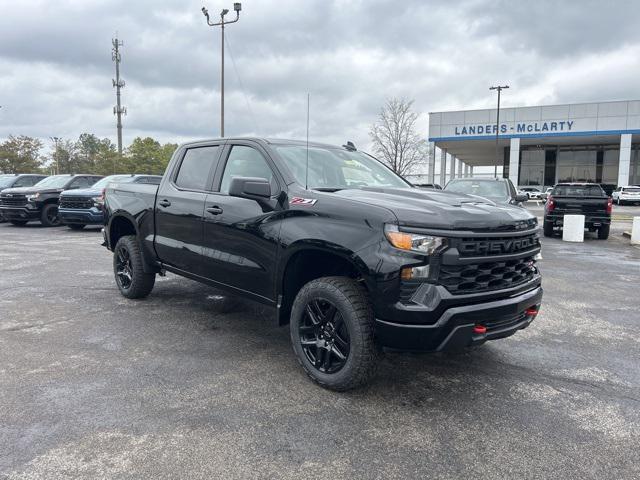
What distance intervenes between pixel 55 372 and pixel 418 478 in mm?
2875

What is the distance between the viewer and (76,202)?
14.2m

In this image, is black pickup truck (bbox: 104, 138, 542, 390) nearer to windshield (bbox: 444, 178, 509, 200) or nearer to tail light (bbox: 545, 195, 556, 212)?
windshield (bbox: 444, 178, 509, 200)

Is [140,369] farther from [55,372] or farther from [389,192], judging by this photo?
[389,192]

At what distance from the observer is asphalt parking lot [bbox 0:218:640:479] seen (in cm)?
265

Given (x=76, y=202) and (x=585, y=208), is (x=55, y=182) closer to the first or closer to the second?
(x=76, y=202)

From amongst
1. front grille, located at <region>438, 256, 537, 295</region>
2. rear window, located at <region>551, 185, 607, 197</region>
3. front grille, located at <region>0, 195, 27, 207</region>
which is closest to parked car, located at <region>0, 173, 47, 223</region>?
front grille, located at <region>0, 195, 27, 207</region>

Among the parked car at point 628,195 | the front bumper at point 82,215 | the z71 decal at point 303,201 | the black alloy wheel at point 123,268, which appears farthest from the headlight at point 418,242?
the parked car at point 628,195

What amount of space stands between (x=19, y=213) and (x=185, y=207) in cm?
1342

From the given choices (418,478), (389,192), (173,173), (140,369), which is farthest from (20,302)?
(418,478)

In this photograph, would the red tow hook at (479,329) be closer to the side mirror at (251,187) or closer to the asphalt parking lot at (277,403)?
the asphalt parking lot at (277,403)

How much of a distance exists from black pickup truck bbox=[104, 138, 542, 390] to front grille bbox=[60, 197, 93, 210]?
10.5 meters

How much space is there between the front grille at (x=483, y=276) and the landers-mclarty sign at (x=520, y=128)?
142 ft

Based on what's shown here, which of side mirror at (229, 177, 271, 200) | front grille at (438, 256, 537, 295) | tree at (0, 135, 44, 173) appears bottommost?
front grille at (438, 256, 537, 295)

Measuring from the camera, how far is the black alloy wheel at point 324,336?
11.3 ft
